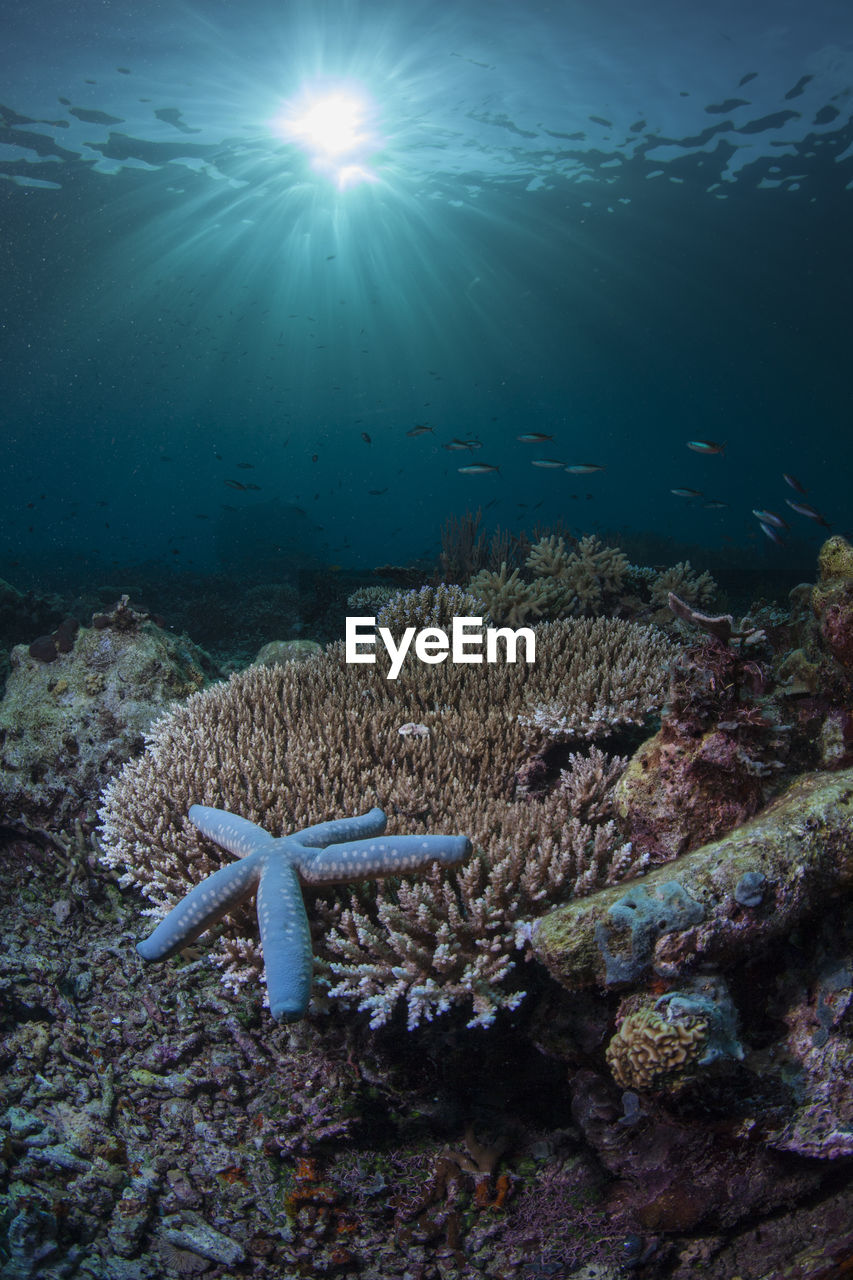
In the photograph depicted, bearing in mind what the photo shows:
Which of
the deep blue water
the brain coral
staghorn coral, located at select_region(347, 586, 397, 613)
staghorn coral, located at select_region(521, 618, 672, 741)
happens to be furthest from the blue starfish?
the deep blue water

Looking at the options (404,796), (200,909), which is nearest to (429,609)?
(404,796)

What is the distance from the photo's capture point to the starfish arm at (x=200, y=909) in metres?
2.55

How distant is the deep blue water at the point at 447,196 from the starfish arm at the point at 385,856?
12387mm

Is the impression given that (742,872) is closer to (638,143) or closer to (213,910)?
(213,910)

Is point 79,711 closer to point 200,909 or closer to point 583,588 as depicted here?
point 200,909

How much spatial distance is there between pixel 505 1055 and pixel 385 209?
4116 centimetres

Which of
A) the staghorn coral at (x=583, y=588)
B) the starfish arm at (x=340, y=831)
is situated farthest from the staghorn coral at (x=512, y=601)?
the starfish arm at (x=340, y=831)

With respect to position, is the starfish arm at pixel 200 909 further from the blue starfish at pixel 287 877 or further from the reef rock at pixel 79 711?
the reef rock at pixel 79 711

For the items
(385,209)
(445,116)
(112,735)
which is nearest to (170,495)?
(385,209)

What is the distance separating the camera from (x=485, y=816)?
11.2 feet

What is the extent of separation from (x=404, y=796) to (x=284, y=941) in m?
1.38

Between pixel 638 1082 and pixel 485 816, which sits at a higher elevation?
pixel 485 816

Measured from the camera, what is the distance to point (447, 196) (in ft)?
101

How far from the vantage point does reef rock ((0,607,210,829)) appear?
492 cm
